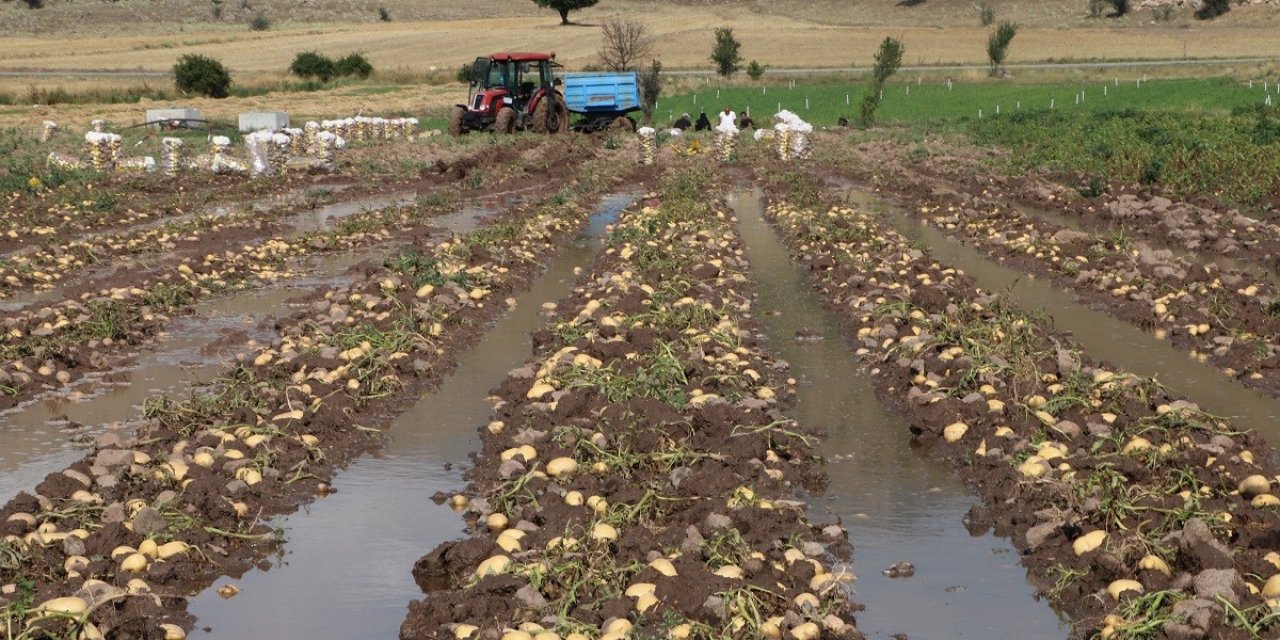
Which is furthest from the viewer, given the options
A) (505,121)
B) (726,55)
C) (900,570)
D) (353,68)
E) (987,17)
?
(987,17)

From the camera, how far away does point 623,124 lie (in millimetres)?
38906

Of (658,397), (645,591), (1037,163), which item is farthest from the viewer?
(1037,163)

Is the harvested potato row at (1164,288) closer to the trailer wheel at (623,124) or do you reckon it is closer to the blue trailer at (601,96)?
the trailer wheel at (623,124)

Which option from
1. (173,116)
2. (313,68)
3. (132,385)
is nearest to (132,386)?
(132,385)

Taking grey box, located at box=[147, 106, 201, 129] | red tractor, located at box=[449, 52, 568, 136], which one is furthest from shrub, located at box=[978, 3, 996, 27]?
grey box, located at box=[147, 106, 201, 129]

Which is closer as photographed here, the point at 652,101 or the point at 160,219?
the point at 160,219

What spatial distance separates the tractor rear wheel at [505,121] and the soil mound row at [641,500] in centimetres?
2244

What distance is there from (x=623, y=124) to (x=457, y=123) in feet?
17.4

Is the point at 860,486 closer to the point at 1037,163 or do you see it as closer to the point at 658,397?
the point at 658,397

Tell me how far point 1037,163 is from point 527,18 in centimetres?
7573

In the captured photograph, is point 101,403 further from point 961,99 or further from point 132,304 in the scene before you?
point 961,99

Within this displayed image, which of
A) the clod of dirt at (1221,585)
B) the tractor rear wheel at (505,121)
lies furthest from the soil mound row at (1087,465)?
the tractor rear wheel at (505,121)

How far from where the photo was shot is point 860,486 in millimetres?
8945

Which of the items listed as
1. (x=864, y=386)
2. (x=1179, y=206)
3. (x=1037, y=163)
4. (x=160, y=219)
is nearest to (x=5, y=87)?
(x=160, y=219)
